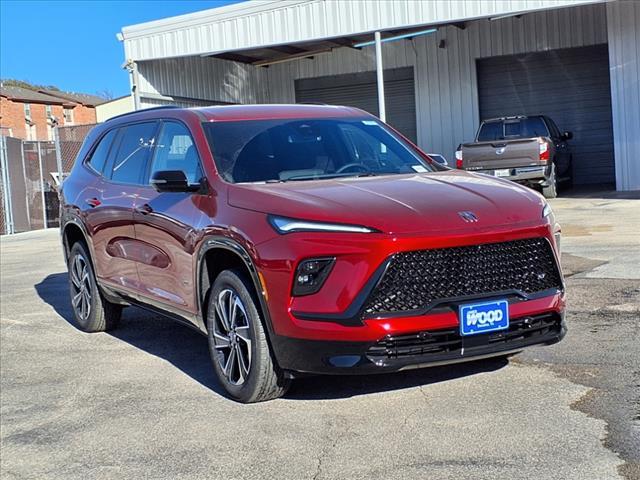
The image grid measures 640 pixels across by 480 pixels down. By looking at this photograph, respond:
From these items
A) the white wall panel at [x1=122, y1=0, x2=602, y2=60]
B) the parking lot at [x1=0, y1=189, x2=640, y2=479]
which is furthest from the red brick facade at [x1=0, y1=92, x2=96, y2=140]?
the parking lot at [x1=0, y1=189, x2=640, y2=479]

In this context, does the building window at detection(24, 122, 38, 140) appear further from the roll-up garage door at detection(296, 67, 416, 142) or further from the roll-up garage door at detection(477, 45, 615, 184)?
the roll-up garage door at detection(477, 45, 615, 184)

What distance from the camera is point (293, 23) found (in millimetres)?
19453

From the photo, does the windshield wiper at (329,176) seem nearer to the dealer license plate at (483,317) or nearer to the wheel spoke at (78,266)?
the dealer license plate at (483,317)

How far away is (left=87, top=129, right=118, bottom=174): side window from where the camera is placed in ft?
23.3

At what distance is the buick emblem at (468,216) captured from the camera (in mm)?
4318

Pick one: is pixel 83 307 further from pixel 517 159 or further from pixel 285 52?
pixel 285 52

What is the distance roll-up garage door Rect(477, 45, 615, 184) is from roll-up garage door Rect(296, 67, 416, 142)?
2.43m

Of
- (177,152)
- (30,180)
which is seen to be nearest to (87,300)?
(177,152)

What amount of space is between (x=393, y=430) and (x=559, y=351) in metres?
1.87

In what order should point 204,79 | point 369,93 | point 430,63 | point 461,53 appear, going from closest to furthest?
point 461,53 → point 430,63 → point 204,79 → point 369,93

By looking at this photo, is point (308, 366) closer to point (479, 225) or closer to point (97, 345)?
point (479, 225)

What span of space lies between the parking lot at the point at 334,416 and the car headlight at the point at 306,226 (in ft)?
3.52

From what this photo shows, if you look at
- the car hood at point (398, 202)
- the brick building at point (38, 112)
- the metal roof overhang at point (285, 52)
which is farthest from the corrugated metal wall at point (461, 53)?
the brick building at point (38, 112)

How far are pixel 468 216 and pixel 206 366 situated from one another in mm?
2548
